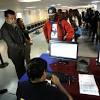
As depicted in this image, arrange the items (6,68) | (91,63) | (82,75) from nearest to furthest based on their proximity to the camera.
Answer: (82,75), (91,63), (6,68)

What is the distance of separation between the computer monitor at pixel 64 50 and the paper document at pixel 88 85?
1.46 ft

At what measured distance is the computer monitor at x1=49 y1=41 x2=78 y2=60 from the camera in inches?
102

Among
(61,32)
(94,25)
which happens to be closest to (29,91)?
(61,32)

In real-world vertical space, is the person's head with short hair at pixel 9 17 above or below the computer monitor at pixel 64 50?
above

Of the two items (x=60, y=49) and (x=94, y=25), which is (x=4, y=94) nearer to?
(x=60, y=49)

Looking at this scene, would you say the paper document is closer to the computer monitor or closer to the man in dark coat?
the computer monitor

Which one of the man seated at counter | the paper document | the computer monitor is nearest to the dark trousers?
the computer monitor

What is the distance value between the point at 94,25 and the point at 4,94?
17.1ft

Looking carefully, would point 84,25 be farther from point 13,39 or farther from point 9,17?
point 9,17

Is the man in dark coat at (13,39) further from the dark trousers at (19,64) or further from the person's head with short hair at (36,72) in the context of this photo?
the person's head with short hair at (36,72)

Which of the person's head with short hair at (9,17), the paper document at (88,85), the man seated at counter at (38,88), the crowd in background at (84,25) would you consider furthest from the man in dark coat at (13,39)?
the crowd in background at (84,25)

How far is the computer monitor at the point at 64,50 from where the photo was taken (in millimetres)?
2596

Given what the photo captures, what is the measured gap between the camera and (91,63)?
264 centimetres

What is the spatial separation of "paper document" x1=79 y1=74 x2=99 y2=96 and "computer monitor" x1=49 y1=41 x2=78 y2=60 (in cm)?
45
